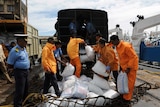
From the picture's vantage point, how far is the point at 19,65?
5.52 m

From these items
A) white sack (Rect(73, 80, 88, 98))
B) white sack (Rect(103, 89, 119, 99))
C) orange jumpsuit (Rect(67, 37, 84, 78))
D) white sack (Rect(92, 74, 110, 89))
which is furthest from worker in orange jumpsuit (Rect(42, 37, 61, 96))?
orange jumpsuit (Rect(67, 37, 84, 78))

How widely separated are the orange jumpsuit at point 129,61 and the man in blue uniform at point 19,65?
1826 millimetres

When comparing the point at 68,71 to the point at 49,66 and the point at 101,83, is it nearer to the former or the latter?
the point at 49,66

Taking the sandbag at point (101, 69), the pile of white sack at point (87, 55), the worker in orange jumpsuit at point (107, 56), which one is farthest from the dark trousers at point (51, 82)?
the pile of white sack at point (87, 55)

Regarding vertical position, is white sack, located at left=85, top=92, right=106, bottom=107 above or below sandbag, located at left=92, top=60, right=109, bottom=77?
below

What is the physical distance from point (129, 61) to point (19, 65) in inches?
81.4

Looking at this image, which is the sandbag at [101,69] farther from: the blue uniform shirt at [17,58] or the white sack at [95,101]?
the blue uniform shirt at [17,58]

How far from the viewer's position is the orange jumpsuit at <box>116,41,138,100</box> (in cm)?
551

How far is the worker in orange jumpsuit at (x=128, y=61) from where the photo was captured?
552cm

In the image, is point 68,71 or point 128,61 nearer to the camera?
point 128,61

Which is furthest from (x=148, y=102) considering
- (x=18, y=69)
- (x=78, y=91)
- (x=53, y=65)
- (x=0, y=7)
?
(x=0, y=7)

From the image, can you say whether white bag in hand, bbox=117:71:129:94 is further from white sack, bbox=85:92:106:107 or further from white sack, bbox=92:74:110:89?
white sack, bbox=92:74:110:89

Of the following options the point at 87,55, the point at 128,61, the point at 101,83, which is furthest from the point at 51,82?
the point at 87,55

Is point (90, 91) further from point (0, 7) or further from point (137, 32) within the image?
point (0, 7)
